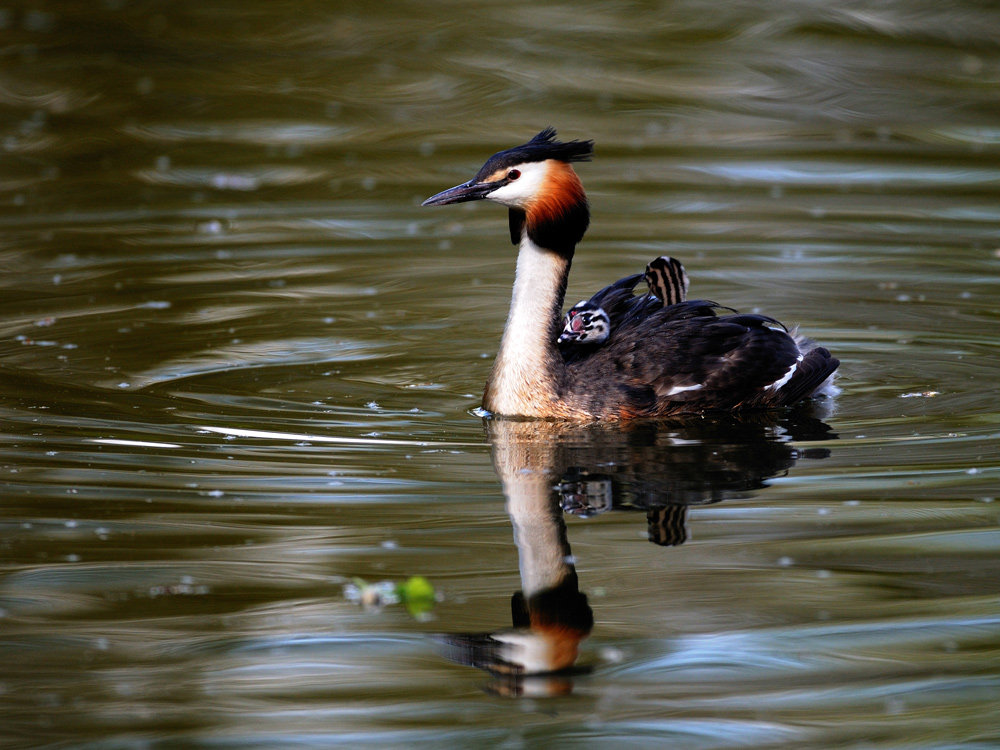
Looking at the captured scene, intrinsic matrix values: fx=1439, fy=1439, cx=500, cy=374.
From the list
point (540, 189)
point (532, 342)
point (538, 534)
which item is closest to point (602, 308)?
point (532, 342)

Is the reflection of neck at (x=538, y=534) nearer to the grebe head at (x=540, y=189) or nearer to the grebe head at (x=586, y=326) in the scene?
the grebe head at (x=586, y=326)

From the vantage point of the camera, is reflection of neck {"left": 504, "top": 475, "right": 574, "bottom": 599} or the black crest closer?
reflection of neck {"left": 504, "top": 475, "right": 574, "bottom": 599}

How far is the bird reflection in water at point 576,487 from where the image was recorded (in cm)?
471

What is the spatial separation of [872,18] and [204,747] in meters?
13.5

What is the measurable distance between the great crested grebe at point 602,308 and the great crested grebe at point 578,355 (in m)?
0.07

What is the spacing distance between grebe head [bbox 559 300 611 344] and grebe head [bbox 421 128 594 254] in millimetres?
344

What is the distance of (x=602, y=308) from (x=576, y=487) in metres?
1.69

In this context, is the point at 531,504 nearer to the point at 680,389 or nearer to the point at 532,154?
the point at 680,389

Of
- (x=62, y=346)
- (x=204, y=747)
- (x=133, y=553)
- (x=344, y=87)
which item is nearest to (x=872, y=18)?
(x=344, y=87)

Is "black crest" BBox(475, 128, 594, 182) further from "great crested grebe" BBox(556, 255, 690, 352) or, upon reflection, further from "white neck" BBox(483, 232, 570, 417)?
"great crested grebe" BBox(556, 255, 690, 352)

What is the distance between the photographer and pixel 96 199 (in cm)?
1231

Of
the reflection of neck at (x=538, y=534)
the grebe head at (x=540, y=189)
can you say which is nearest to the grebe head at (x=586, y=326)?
the grebe head at (x=540, y=189)

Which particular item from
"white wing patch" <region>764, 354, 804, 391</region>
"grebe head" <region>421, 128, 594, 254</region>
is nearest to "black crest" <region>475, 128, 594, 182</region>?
"grebe head" <region>421, 128, 594, 254</region>

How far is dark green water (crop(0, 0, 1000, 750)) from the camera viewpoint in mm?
4523
